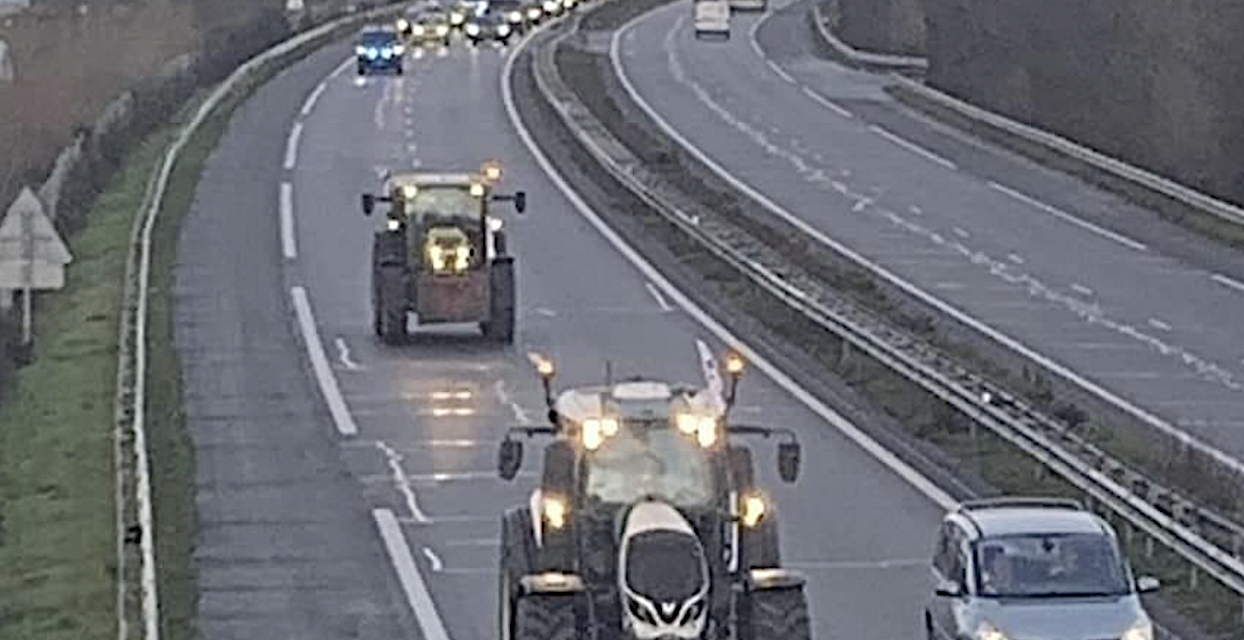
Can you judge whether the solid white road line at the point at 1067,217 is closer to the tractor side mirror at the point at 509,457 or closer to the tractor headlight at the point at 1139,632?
the tractor headlight at the point at 1139,632

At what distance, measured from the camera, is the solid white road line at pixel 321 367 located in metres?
37.6

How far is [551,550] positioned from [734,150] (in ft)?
182

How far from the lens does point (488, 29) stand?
380ft

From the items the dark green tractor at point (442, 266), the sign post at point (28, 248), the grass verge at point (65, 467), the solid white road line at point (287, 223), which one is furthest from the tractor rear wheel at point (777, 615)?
the solid white road line at point (287, 223)

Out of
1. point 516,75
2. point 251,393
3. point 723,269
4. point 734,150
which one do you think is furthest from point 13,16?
point 251,393

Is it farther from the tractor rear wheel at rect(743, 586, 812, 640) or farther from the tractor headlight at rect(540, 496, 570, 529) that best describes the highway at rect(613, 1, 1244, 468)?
the tractor headlight at rect(540, 496, 570, 529)

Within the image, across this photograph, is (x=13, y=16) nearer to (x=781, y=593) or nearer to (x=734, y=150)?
(x=734, y=150)

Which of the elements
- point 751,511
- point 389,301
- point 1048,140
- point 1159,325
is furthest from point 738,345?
point 1048,140

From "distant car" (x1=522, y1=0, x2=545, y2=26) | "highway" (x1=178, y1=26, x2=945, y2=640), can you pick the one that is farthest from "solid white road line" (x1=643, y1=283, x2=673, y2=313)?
"distant car" (x1=522, y1=0, x2=545, y2=26)

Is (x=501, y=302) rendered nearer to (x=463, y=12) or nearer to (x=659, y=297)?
(x=659, y=297)

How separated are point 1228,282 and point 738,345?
12132 mm

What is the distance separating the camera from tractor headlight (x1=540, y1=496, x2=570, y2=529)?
68.2 ft

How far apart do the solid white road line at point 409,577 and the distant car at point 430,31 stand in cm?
8243

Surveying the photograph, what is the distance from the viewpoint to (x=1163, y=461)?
3253 centimetres
